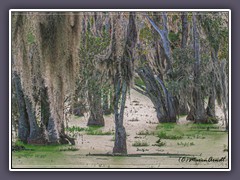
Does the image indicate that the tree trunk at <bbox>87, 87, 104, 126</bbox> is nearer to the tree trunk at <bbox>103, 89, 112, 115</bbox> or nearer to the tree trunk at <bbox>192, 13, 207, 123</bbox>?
the tree trunk at <bbox>103, 89, 112, 115</bbox>

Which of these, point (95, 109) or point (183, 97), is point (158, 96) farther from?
point (95, 109)

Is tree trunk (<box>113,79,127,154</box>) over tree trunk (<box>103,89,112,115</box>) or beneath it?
A: beneath

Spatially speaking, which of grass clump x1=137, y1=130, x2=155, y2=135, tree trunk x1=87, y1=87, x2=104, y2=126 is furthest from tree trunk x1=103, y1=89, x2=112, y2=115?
grass clump x1=137, y1=130, x2=155, y2=135

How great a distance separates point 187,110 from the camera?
6.47 m

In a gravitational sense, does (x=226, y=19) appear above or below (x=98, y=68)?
above

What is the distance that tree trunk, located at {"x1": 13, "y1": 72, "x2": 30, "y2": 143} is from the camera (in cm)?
638

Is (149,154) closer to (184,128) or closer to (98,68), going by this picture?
(184,128)

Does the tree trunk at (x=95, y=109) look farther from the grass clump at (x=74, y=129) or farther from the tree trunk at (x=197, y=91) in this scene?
the tree trunk at (x=197, y=91)

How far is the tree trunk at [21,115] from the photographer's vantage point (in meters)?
6.38

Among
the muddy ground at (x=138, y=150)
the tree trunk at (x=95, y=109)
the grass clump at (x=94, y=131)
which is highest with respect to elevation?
the tree trunk at (x=95, y=109)

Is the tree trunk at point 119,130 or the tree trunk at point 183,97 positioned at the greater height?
the tree trunk at point 183,97

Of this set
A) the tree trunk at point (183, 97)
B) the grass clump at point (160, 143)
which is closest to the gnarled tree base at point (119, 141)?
the grass clump at point (160, 143)
